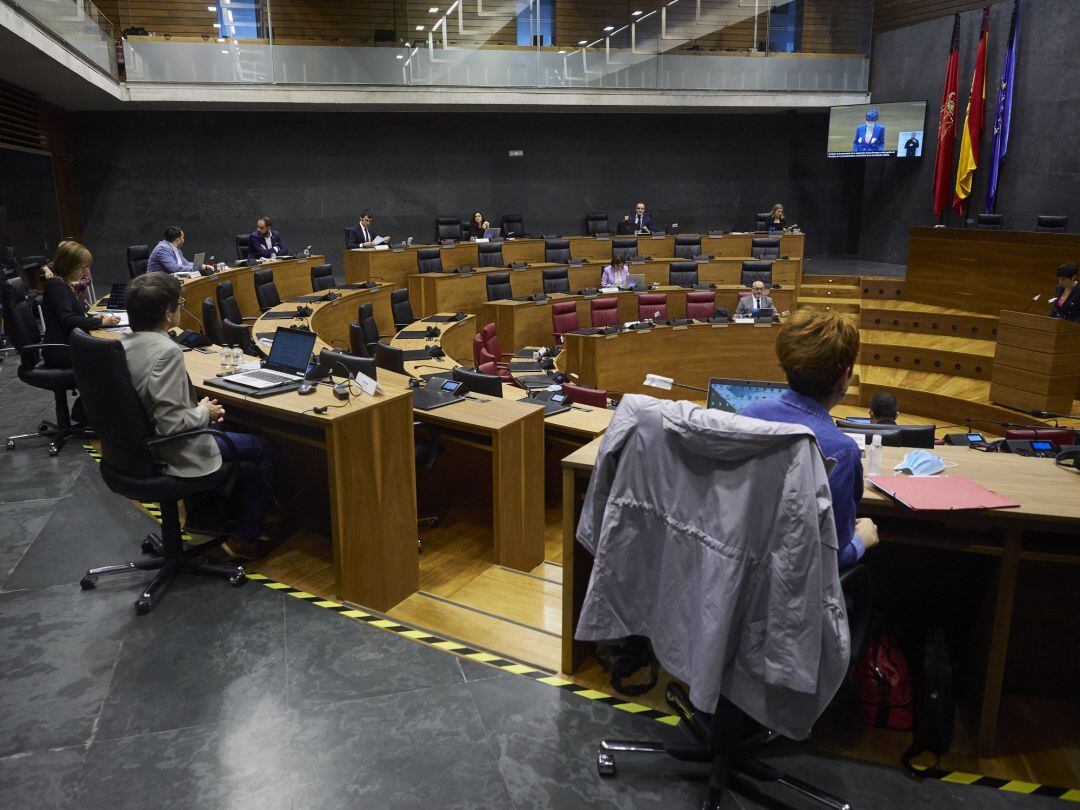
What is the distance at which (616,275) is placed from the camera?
10047 mm

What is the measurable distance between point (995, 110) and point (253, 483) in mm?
11860

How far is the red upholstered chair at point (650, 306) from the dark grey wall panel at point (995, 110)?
5.58 m

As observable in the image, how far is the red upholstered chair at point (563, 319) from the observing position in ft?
29.8

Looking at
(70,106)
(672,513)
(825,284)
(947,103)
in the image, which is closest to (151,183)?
(70,106)

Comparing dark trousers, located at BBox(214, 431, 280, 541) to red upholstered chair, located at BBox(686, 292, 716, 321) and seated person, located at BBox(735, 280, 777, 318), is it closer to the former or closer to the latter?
seated person, located at BBox(735, 280, 777, 318)

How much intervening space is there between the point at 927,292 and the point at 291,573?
9.51m

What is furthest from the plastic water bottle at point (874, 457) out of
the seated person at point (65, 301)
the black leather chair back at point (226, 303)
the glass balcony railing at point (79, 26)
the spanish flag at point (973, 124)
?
the spanish flag at point (973, 124)

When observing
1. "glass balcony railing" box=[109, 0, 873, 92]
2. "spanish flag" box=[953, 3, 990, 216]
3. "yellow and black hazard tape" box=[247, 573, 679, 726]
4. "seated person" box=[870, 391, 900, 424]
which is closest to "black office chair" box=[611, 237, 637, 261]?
"glass balcony railing" box=[109, 0, 873, 92]

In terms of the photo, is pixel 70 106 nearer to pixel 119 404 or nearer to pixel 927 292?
pixel 119 404

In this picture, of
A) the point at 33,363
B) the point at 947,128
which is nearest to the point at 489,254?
the point at 33,363

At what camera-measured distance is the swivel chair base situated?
2072 millimetres

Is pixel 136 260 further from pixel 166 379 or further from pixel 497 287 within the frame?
pixel 166 379

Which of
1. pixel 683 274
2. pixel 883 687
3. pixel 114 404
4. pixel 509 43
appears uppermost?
pixel 509 43

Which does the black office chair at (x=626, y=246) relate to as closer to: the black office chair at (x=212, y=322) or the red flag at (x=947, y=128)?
the red flag at (x=947, y=128)
